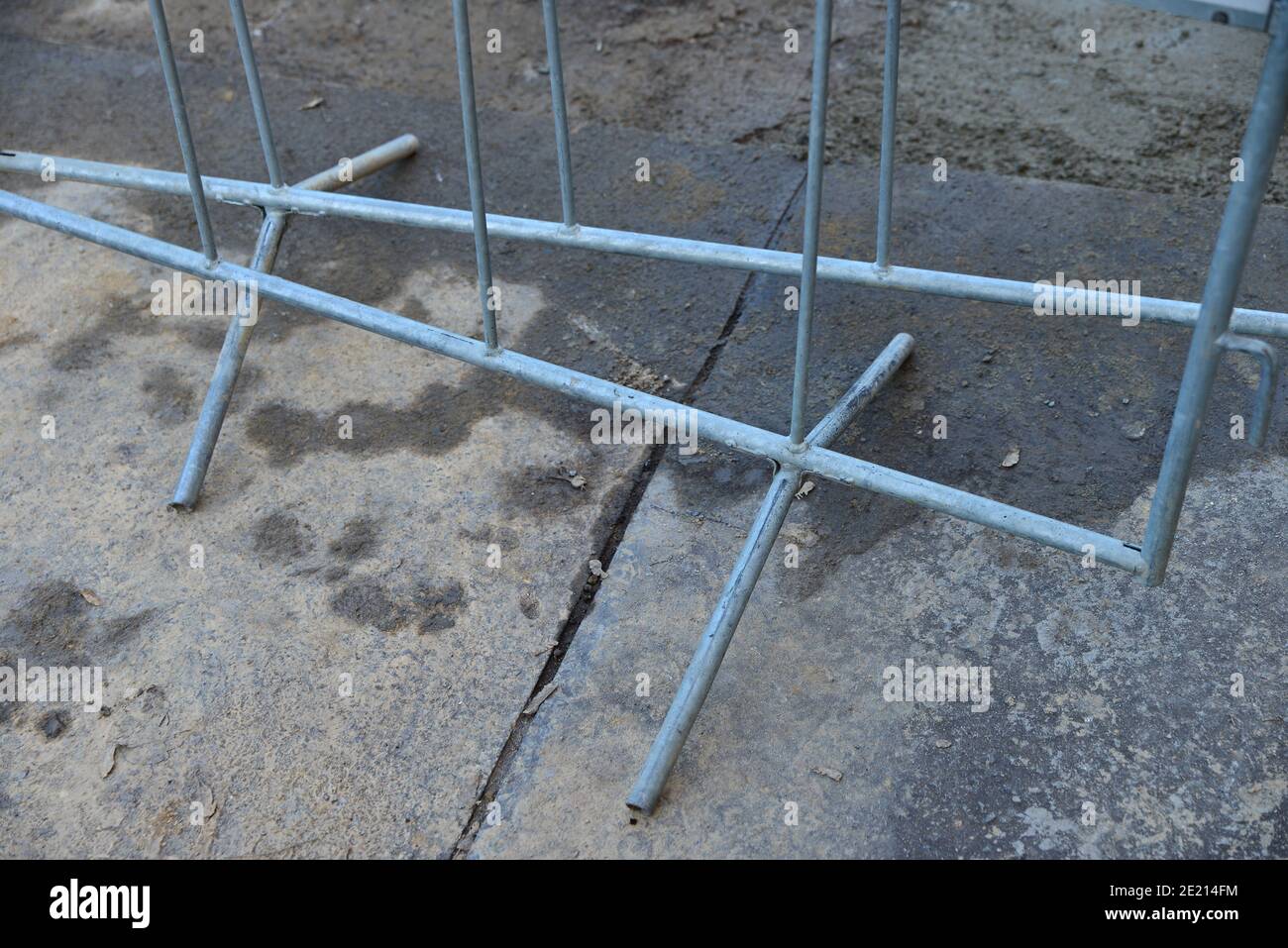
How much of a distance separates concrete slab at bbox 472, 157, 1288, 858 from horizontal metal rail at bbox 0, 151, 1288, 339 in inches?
12.0

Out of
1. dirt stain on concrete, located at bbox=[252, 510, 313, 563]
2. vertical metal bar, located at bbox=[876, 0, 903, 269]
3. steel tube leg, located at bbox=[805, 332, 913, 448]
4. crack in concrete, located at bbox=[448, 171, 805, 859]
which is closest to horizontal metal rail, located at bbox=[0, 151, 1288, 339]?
vertical metal bar, located at bbox=[876, 0, 903, 269]

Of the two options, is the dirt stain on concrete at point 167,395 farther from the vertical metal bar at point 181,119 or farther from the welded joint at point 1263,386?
the welded joint at point 1263,386

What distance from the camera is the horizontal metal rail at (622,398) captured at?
201cm

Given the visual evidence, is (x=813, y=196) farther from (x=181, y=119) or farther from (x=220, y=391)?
(x=220, y=391)

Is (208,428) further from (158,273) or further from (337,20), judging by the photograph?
(337,20)

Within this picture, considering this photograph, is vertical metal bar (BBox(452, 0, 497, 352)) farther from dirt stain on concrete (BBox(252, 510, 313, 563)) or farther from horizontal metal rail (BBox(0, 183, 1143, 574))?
dirt stain on concrete (BBox(252, 510, 313, 563))

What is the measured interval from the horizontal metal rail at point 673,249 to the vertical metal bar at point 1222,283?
0.53 meters

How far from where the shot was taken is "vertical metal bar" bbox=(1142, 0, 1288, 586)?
4.78 feet

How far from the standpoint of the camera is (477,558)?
2.59m

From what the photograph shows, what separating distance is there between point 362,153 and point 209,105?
699mm

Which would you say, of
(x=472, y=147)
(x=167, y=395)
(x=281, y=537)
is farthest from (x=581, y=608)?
(x=167, y=395)

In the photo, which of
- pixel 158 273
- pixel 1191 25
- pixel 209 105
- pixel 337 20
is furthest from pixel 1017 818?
pixel 337 20

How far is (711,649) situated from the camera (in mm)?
2164

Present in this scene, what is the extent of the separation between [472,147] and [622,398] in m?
0.53
